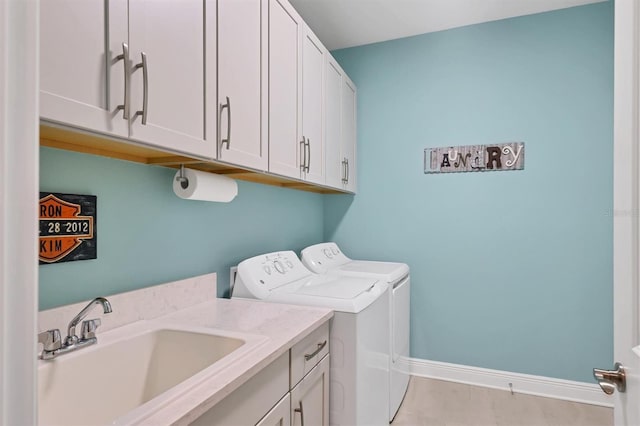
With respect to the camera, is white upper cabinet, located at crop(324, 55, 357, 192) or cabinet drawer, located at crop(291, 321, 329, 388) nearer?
cabinet drawer, located at crop(291, 321, 329, 388)

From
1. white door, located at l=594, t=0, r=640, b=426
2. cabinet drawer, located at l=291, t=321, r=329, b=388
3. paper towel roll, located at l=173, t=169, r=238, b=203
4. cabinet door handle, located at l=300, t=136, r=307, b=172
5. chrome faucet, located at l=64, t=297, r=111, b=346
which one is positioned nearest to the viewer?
white door, located at l=594, t=0, r=640, b=426

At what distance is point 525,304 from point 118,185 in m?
Answer: 2.62

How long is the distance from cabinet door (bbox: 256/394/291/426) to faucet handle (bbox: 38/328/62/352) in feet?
1.94

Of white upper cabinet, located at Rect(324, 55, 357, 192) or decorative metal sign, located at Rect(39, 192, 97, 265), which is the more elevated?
white upper cabinet, located at Rect(324, 55, 357, 192)

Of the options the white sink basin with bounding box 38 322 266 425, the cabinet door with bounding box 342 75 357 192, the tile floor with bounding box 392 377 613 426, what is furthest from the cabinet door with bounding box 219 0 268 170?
the tile floor with bounding box 392 377 613 426

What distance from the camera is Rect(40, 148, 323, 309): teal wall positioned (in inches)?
42.1

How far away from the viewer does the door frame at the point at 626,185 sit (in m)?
0.71

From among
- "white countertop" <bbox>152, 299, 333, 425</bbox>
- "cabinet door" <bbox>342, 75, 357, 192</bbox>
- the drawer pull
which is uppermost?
"cabinet door" <bbox>342, 75, 357, 192</bbox>

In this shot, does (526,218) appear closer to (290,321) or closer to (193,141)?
(290,321)

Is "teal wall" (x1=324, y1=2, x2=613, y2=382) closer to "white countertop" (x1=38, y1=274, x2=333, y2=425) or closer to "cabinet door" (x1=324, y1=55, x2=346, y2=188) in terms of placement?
"cabinet door" (x1=324, y1=55, x2=346, y2=188)

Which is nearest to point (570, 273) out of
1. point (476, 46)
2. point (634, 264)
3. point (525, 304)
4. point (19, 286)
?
point (525, 304)

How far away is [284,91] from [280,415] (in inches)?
54.0

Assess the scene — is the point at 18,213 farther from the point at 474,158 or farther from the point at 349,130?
the point at 474,158

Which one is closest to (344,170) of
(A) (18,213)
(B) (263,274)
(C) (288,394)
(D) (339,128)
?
(D) (339,128)
